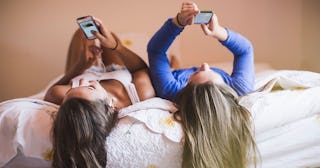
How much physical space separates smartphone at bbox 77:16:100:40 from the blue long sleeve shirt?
18 cm

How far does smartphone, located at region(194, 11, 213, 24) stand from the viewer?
0.90 meters

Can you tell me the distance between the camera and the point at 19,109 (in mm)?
799

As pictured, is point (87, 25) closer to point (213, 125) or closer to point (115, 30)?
point (213, 125)

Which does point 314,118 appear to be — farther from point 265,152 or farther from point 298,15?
point 298,15

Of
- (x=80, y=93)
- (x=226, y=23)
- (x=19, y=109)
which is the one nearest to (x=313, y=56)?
(x=226, y=23)

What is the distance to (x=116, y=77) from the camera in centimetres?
103

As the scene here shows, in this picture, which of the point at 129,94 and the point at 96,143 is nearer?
the point at 96,143

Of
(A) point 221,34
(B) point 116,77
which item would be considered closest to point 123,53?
(B) point 116,77

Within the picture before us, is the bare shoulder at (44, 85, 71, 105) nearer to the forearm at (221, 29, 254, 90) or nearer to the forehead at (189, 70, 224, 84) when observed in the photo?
the forehead at (189, 70, 224, 84)

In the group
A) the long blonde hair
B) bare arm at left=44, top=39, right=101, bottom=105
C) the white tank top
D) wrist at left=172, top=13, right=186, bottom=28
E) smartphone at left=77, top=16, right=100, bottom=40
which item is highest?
smartphone at left=77, top=16, right=100, bottom=40

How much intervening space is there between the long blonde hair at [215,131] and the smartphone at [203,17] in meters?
0.24

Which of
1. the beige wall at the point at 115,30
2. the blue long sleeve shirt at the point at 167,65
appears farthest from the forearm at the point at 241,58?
the beige wall at the point at 115,30

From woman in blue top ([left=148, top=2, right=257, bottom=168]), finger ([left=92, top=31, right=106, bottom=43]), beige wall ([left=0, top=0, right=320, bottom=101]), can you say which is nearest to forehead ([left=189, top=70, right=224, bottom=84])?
woman in blue top ([left=148, top=2, right=257, bottom=168])

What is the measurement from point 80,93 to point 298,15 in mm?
1217
